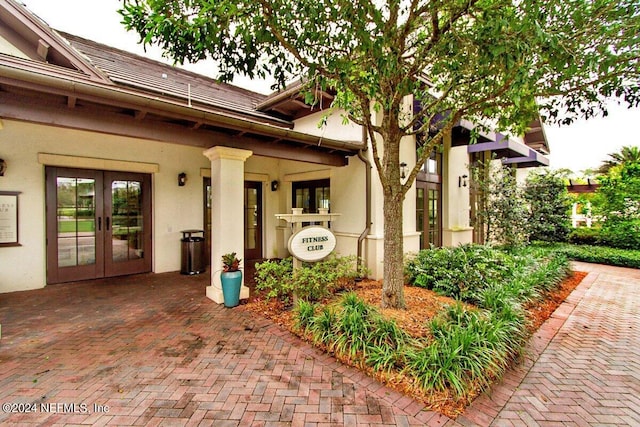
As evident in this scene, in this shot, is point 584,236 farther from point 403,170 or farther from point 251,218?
point 251,218

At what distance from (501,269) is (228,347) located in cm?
535

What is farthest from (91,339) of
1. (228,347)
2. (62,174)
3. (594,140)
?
(594,140)

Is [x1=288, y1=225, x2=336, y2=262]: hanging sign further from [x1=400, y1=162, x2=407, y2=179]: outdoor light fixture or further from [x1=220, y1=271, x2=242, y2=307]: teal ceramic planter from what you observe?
[x1=400, y1=162, x2=407, y2=179]: outdoor light fixture

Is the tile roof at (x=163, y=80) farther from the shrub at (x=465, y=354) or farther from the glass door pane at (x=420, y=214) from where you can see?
the shrub at (x=465, y=354)

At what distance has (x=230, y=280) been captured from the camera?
4844 mm

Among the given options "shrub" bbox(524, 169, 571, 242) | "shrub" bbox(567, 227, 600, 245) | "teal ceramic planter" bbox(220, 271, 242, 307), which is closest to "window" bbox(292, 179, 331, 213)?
"teal ceramic planter" bbox(220, 271, 242, 307)

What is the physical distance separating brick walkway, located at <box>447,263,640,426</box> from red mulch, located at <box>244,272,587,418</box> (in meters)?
0.14

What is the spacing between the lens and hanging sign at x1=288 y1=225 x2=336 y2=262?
4.86m

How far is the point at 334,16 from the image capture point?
3217mm

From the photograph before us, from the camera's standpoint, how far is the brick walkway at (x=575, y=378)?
2.48m

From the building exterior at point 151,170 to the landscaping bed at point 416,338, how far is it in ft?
6.72

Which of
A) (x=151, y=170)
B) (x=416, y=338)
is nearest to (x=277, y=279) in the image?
(x=416, y=338)

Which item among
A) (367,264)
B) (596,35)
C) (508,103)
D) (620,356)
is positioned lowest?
(620,356)

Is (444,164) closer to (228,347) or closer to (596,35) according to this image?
(596,35)
